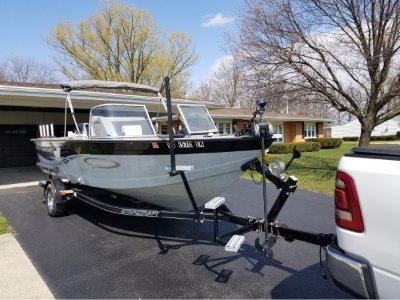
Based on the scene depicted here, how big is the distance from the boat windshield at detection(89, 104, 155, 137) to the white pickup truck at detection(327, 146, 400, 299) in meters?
4.21

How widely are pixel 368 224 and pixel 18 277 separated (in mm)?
3924

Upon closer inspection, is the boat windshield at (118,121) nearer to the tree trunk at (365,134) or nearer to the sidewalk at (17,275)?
the sidewalk at (17,275)

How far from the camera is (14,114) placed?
54.4 ft

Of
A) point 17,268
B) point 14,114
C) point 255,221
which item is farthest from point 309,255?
point 14,114

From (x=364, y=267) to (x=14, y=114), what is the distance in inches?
703

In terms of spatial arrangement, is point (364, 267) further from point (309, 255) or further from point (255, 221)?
point (309, 255)

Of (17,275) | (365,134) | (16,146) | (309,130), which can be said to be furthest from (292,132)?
(17,275)

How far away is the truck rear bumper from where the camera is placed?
216cm

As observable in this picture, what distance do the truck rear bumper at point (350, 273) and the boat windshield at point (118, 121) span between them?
13.9ft

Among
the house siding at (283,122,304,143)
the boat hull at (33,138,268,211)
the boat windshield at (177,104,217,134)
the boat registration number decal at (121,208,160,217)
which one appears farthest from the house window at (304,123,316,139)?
the boat registration number decal at (121,208,160,217)

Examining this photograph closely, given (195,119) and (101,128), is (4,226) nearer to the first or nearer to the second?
(101,128)

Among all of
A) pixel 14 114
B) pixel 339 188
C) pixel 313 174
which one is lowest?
pixel 313 174

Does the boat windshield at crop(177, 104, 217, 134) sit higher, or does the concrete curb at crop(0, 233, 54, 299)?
the boat windshield at crop(177, 104, 217, 134)

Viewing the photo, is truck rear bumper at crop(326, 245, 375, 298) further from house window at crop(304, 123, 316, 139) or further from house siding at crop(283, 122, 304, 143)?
house window at crop(304, 123, 316, 139)
